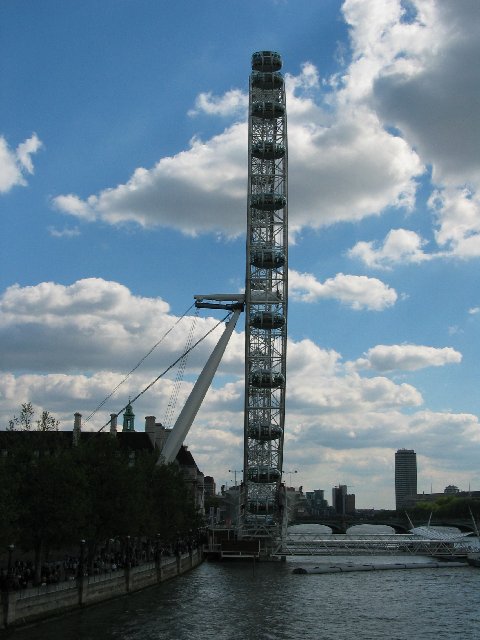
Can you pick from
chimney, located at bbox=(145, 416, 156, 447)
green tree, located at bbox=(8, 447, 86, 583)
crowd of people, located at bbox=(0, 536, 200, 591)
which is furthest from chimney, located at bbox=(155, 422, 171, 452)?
green tree, located at bbox=(8, 447, 86, 583)

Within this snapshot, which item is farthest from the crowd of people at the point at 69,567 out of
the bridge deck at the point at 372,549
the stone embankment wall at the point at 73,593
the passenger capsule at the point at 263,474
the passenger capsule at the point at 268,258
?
the passenger capsule at the point at 268,258

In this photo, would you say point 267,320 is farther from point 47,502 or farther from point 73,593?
point 73,593

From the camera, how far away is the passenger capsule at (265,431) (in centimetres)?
10125

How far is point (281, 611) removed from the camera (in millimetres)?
53250

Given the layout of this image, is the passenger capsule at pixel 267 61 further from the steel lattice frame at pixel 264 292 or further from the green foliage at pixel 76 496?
the green foliage at pixel 76 496

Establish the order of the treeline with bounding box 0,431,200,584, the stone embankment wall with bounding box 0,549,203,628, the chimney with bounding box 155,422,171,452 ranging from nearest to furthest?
the stone embankment wall with bounding box 0,549,203,628 < the treeline with bounding box 0,431,200,584 < the chimney with bounding box 155,422,171,452

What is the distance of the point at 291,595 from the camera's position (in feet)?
206

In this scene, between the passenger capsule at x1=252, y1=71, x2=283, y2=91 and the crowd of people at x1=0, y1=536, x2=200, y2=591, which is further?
the passenger capsule at x1=252, y1=71, x2=283, y2=91

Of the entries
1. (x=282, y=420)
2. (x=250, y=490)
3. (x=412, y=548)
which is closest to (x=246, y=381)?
(x=282, y=420)

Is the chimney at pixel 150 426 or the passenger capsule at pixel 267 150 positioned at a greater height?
the passenger capsule at pixel 267 150

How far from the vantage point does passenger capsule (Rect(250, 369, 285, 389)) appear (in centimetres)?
10119

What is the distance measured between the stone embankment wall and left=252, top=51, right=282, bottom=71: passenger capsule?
61.0m

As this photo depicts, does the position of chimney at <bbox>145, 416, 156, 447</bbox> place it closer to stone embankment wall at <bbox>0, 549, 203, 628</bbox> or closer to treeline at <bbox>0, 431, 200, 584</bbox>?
treeline at <bbox>0, 431, 200, 584</bbox>

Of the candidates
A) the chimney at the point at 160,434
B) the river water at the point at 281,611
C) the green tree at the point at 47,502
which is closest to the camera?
the river water at the point at 281,611
